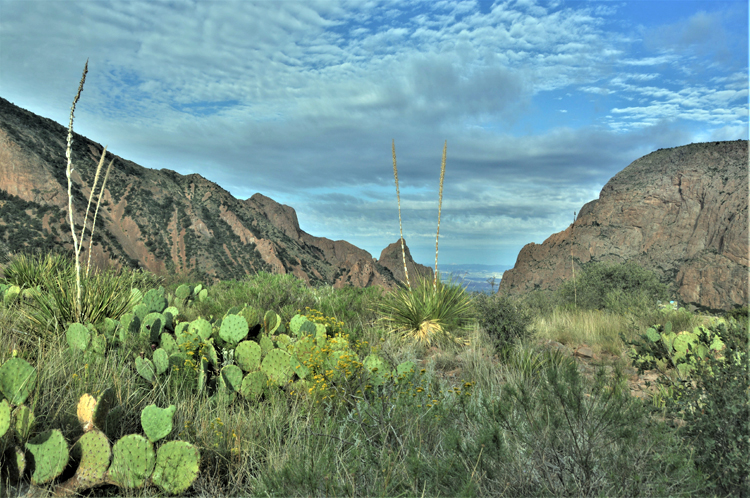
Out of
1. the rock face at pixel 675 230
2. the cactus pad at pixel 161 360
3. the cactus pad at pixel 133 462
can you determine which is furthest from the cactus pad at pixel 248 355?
the rock face at pixel 675 230

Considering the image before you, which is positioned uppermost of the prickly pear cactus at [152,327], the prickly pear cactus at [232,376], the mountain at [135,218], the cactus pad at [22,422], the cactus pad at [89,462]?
the mountain at [135,218]

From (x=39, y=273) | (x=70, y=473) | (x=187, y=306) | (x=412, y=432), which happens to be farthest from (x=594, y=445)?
(x=39, y=273)

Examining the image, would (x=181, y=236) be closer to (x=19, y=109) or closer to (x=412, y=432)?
(x=19, y=109)

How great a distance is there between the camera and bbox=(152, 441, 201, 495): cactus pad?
127 inches

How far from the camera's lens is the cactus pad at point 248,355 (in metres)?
4.95

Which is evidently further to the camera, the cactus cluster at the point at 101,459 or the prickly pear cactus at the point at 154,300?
the prickly pear cactus at the point at 154,300

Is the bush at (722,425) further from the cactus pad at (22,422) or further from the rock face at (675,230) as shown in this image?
the rock face at (675,230)

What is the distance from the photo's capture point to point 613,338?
27.0 ft

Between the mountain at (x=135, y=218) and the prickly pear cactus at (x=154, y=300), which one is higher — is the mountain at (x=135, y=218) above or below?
above

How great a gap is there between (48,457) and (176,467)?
3.24ft

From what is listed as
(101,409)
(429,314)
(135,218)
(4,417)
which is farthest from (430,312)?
(135,218)

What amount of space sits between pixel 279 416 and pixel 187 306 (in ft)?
19.9

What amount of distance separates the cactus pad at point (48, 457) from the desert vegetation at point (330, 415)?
0.04ft

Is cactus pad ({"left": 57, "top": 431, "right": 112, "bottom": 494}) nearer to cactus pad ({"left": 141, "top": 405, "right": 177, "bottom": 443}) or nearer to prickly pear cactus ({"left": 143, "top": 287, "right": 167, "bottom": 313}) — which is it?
cactus pad ({"left": 141, "top": 405, "right": 177, "bottom": 443})
